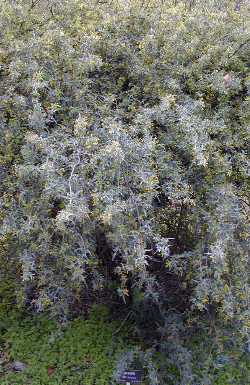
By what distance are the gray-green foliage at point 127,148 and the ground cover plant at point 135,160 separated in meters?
0.01

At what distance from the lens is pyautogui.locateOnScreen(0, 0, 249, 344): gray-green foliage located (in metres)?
3.00

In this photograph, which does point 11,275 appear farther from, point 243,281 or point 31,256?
point 243,281

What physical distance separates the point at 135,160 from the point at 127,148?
0.09m

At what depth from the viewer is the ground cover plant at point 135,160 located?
3014 mm

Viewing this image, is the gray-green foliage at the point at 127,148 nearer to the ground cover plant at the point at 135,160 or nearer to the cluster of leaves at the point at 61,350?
the ground cover plant at the point at 135,160

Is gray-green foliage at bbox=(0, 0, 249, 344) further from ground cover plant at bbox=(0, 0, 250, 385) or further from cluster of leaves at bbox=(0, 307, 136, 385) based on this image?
cluster of leaves at bbox=(0, 307, 136, 385)

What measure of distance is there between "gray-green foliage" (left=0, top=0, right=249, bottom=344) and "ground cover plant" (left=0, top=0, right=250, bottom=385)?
0.03ft

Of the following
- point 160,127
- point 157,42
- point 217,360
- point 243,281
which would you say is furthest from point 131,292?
point 157,42

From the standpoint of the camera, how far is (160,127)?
3.46 m

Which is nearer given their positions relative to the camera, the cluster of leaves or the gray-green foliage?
the gray-green foliage

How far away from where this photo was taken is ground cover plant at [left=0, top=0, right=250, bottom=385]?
301 cm

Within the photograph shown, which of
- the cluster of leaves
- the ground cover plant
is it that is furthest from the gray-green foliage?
the cluster of leaves

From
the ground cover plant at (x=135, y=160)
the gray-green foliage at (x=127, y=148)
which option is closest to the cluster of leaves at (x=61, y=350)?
the ground cover plant at (x=135, y=160)

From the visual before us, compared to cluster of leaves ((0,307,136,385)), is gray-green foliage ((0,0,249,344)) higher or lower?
higher
